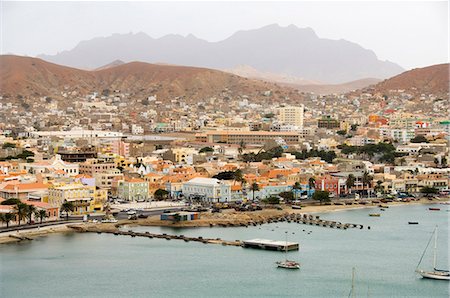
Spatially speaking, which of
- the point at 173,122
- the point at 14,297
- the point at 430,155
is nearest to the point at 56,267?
the point at 14,297

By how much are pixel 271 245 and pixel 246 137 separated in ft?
55.4

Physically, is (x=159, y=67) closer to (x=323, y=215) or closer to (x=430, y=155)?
(x=430, y=155)

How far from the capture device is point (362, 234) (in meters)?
13.4

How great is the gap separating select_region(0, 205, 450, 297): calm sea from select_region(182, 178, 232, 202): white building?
2911 mm

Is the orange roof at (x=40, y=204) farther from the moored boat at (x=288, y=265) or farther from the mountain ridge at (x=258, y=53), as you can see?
the mountain ridge at (x=258, y=53)

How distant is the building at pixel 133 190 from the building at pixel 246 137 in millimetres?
11457

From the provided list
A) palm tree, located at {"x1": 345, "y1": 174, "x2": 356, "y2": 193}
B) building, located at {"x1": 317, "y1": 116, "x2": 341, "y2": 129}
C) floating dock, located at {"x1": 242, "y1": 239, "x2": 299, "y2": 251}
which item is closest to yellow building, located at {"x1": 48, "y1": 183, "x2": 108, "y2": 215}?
floating dock, located at {"x1": 242, "y1": 239, "x2": 299, "y2": 251}

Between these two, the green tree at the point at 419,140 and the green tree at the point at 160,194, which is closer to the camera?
the green tree at the point at 160,194

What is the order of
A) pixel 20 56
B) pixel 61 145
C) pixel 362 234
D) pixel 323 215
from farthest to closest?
pixel 20 56, pixel 61 145, pixel 323 215, pixel 362 234

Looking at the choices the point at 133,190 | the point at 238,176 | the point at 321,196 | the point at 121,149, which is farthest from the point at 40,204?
the point at 121,149

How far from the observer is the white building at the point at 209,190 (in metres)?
16.7

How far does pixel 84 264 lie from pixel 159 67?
42.7 m

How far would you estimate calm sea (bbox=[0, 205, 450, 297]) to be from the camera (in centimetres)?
971

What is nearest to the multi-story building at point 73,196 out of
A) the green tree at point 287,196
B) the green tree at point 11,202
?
the green tree at point 11,202
